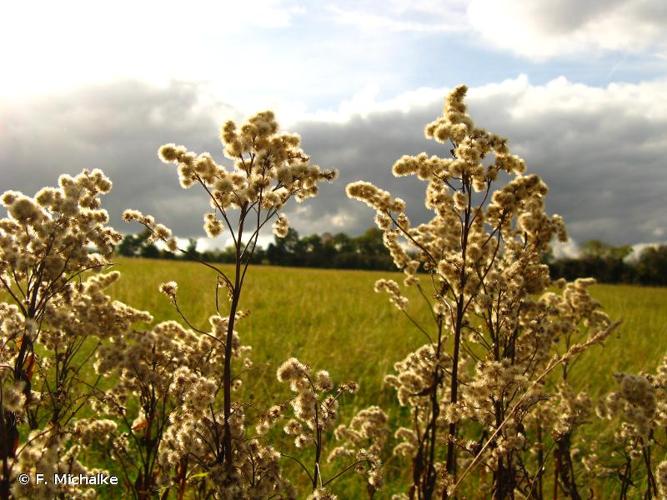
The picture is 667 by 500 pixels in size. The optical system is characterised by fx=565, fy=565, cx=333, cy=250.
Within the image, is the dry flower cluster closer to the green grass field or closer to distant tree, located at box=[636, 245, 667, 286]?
the green grass field

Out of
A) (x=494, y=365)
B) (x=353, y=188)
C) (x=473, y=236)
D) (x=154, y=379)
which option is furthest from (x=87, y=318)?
(x=473, y=236)

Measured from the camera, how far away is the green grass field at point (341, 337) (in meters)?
9.24

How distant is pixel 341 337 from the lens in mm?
12414

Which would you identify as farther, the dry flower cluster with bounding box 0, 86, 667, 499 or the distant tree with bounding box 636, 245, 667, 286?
the distant tree with bounding box 636, 245, 667, 286

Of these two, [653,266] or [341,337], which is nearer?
[341,337]

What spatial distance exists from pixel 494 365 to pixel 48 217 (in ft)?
9.51

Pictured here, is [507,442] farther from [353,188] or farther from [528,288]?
[353,188]

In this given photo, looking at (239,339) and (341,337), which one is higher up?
(239,339)

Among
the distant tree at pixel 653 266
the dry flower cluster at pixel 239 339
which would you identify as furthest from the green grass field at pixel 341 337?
the distant tree at pixel 653 266

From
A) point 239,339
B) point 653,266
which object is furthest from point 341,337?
point 653,266

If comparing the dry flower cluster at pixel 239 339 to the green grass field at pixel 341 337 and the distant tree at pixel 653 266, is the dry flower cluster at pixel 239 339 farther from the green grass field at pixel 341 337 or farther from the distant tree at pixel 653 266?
the distant tree at pixel 653 266

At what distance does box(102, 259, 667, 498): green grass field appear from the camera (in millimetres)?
9242

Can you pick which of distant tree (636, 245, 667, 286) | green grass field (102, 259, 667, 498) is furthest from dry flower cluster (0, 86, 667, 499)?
distant tree (636, 245, 667, 286)

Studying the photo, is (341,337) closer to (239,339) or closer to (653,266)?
(239,339)
